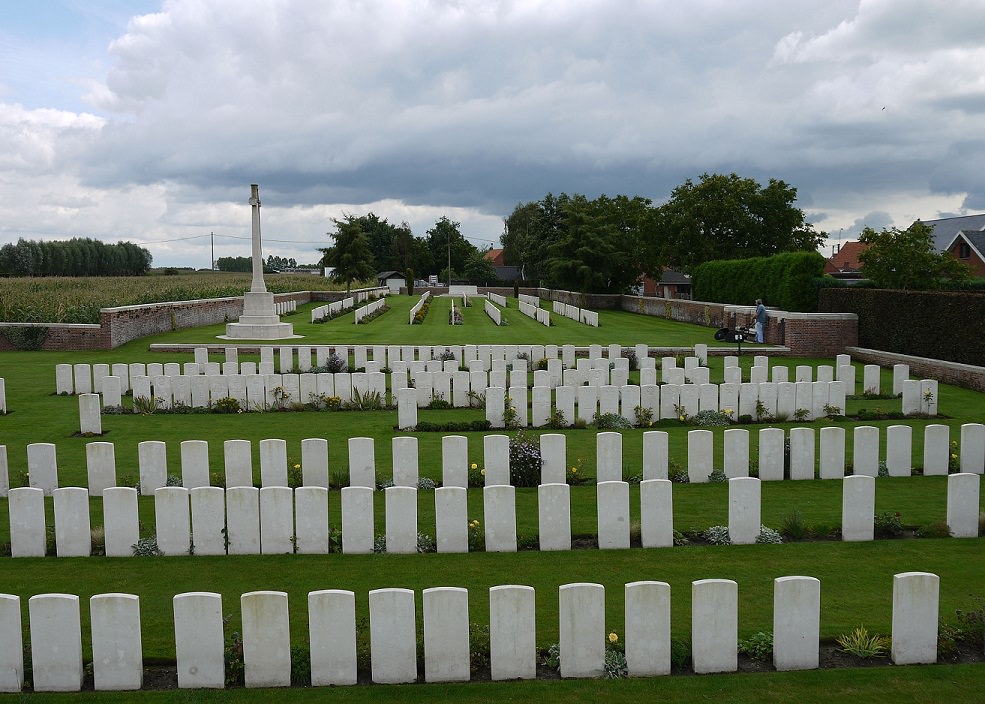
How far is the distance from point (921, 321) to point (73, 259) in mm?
102370

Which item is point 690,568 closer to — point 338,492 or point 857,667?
point 857,667

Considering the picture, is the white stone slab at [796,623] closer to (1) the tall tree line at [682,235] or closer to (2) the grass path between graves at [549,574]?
(2) the grass path between graves at [549,574]

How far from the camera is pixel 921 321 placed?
21.1 metres

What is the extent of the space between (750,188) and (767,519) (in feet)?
151

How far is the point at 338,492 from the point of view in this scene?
940 centimetres

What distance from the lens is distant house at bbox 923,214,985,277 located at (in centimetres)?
5034

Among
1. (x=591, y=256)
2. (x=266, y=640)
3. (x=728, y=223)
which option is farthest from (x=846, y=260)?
(x=266, y=640)

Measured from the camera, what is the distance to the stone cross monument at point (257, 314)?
27812mm

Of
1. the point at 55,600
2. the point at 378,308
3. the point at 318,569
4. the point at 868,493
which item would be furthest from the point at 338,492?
the point at 378,308

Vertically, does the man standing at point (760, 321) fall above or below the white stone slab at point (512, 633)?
above

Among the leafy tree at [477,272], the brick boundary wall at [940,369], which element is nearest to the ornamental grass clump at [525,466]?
the brick boundary wall at [940,369]

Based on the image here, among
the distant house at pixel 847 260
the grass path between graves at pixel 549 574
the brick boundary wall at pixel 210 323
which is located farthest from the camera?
the distant house at pixel 847 260

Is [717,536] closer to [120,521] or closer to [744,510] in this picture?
[744,510]

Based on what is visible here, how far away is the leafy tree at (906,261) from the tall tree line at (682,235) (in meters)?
22.0
